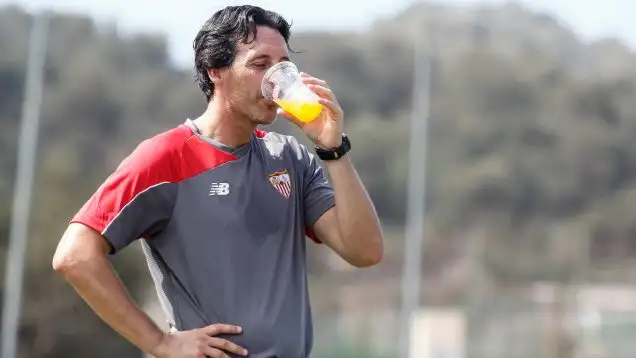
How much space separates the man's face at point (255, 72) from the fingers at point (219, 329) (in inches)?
20.6

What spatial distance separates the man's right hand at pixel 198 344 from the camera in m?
2.86

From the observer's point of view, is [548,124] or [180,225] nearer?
[180,225]

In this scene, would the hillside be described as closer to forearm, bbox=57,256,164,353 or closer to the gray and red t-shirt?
the gray and red t-shirt

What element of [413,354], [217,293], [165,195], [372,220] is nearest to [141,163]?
[165,195]

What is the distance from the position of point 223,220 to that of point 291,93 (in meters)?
0.36

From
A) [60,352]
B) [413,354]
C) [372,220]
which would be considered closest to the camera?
[372,220]

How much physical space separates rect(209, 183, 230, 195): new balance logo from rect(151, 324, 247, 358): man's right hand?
33cm

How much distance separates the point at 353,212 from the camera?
3119mm

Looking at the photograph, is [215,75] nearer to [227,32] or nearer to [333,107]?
[227,32]

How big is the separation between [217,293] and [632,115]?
1260 centimetres

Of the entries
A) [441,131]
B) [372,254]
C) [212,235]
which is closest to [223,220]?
[212,235]

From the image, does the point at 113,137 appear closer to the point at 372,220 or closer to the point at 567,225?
the point at 567,225

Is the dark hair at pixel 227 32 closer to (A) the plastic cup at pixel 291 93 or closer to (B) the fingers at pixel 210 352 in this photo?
(A) the plastic cup at pixel 291 93

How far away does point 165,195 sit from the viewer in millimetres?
2939
